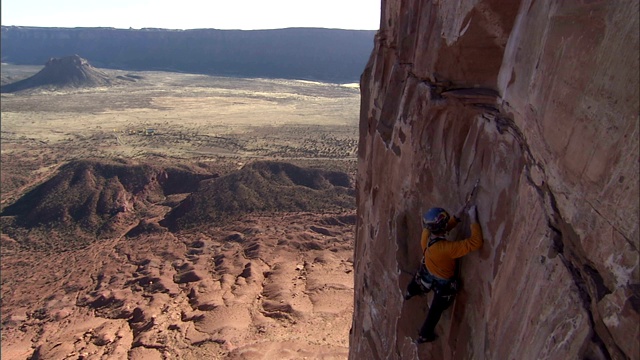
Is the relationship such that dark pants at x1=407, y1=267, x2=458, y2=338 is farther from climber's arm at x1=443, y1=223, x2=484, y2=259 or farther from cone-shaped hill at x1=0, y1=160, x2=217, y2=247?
cone-shaped hill at x1=0, y1=160, x2=217, y2=247

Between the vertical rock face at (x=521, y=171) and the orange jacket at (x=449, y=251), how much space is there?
0.40ft

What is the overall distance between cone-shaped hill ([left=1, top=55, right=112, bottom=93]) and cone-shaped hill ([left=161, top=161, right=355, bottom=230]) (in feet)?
273

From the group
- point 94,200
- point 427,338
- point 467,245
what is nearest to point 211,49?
point 94,200

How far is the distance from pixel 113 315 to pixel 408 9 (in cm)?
1763

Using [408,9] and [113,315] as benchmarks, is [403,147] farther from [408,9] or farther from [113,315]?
[113,315]

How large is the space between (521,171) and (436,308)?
2174 mm

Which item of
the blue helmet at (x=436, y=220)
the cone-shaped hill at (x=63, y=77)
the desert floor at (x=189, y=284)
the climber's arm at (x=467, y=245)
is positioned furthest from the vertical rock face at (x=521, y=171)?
the cone-shaped hill at (x=63, y=77)

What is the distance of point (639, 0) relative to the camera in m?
2.98

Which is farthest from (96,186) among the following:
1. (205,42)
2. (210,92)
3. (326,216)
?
(205,42)

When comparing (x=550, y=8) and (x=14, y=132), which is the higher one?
(x=550, y=8)

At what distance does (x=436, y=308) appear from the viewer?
232 inches

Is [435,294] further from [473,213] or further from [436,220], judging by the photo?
[473,213]

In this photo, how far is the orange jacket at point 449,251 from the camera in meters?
5.11

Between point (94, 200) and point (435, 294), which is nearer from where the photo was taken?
point (435, 294)
